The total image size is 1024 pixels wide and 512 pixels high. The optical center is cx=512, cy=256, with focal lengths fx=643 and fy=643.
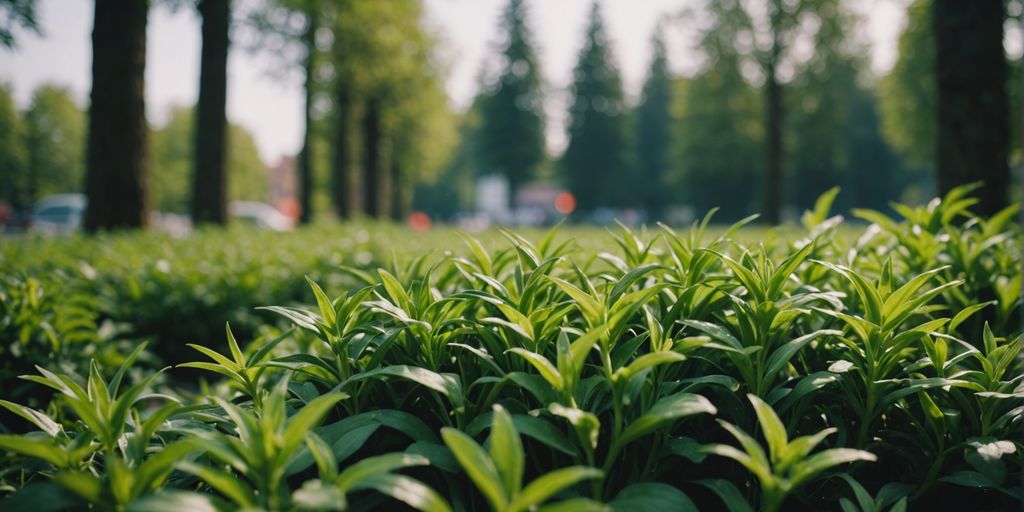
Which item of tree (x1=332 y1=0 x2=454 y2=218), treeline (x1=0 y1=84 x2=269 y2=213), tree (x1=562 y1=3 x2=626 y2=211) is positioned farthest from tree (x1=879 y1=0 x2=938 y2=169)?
treeline (x1=0 y1=84 x2=269 y2=213)

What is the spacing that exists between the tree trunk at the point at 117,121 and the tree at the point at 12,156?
41.4 meters

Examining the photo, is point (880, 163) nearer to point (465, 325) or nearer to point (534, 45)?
point (534, 45)

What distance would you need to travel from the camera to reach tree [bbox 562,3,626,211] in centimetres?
5034

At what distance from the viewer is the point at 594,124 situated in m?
50.2

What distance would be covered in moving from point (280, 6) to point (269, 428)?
22.0 metres

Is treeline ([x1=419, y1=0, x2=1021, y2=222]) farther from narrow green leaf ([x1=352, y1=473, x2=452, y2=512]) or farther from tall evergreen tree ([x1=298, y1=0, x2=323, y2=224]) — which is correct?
tall evergreen tree ([x1=298, y1=0, x2=323, y2=224])

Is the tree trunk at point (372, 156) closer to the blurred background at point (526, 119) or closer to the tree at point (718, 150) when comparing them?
the blurred background at point (526, 119)

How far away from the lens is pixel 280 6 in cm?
2042

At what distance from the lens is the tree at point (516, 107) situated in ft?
158

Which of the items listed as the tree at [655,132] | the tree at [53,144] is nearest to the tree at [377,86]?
the tree at [655,132]

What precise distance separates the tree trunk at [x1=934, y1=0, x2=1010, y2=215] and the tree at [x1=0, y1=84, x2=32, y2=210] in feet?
166

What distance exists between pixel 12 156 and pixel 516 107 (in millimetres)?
34289

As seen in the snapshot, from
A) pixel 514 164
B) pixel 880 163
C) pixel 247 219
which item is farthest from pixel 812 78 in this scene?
pixel 880 163

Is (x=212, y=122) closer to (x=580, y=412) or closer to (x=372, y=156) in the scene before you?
(x=580, y=412)
